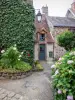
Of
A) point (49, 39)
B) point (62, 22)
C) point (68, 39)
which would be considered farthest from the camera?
point (62, 22)

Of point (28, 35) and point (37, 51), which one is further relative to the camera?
point (37, 51)

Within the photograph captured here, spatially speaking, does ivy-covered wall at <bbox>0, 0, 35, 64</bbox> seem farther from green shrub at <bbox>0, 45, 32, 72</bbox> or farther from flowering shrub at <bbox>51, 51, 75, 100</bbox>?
flowering shrub at <bbox>51, 51, 75, 100</bbox>

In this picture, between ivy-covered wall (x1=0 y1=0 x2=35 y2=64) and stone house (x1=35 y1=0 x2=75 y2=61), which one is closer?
ivy-covered wall (x1=0 y1=0 x2=35 y2=64)

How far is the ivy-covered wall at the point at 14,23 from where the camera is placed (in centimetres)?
1038

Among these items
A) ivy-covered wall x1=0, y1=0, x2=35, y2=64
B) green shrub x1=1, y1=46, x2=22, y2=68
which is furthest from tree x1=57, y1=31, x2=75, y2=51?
green shrub x1=1, y1=46, x2=22, y2=68

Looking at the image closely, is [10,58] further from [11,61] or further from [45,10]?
[45,10]

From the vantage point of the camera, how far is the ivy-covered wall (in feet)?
34.0

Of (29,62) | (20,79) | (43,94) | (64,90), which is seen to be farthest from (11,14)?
(64,90)

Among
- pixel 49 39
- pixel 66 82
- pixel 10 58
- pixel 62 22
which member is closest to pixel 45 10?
pixel 62 22

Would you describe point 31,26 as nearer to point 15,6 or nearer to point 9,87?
point 15,6

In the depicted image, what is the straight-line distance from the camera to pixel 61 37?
47.2 ft

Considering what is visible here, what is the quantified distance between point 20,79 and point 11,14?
485 centimetres

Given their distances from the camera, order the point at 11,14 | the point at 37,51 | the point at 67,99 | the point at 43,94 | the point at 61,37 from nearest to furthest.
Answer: the point at 67,99 → the point at 43,94 → the point at 11,14 → the point at 61,37 → the point at 37,51

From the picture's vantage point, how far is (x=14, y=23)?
10.4 metres
